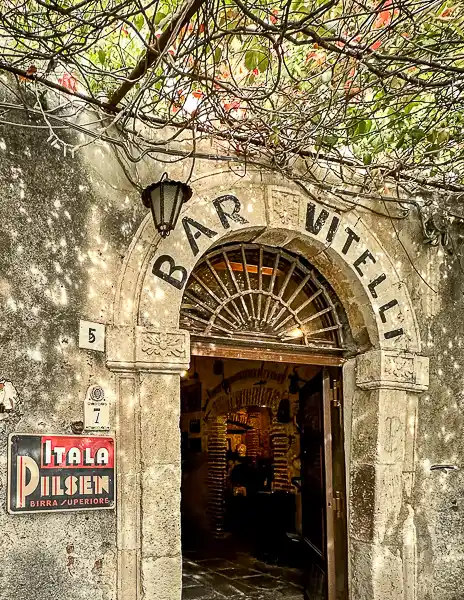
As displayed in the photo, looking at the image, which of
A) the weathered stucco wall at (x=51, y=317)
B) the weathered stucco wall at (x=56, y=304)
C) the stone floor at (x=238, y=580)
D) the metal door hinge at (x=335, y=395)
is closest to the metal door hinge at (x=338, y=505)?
the metal door hinge at (x=335, y=395)

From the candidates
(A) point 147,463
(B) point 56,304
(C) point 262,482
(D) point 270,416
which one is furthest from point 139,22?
(C) point 262,482

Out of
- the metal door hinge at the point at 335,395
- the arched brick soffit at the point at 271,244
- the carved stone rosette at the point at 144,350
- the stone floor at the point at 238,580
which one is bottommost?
the stone floor at the point at 238,580

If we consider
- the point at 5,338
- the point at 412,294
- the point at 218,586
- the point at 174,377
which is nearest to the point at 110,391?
the point at 174,377

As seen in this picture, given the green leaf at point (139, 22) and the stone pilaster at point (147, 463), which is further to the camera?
the stone pilaster at point (147, 463)

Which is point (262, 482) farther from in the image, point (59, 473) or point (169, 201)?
point (169, 201)

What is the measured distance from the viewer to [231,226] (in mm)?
4855

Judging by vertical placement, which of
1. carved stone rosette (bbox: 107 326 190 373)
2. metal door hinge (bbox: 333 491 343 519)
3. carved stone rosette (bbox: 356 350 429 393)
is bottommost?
metal door hinge (bbox: 333 491 343 519)

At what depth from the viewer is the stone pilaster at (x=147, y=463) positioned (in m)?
4.12

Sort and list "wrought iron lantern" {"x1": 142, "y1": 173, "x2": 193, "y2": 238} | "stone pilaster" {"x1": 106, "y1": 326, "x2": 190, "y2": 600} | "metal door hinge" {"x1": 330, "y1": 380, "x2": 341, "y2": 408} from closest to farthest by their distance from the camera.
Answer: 1. "stone pilaster" {"x1": 106, "y1": 326, "x2": 190, "y2": 600}
2. "wrought iron lantern" {"x1": 142, "y1": 173, "x2": 193, "y2": 238}
3. "metal door hinge" {"x1": 330, "y1": 380, "x2": 341, "y2": 408}

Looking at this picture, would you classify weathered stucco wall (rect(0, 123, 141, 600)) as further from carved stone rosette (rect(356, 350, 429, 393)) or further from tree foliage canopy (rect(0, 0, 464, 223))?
carved stone rosette (rect(356, 350, 429, 393))

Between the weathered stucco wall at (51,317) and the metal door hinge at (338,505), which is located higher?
the weathered stucco wall at (51,317)

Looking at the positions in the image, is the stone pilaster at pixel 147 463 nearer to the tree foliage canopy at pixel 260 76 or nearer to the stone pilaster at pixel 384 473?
the tree foliage canopy at pixel 260 76

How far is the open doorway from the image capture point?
221 inches

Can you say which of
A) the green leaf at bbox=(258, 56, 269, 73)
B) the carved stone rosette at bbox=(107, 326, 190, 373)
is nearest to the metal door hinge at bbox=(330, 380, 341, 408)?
the carved stone rosette at bbox=(107, 326, 190, 373)
